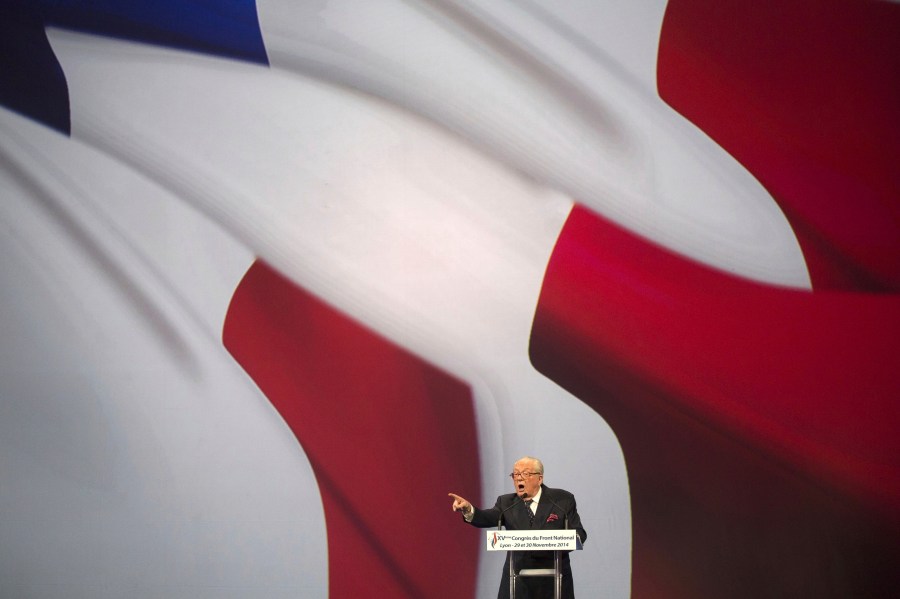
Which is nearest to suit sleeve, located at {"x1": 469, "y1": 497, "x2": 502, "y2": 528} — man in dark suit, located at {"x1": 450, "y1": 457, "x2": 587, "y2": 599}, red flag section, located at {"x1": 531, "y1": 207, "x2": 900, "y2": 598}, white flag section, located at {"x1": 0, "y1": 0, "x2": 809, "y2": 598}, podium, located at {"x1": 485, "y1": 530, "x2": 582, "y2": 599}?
man in dark suit, located at {"x1": 450, "y1": 457, "x2": 587, "y2": 599}

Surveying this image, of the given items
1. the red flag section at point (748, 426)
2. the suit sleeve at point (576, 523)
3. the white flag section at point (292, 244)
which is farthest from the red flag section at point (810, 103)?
the suit sleeve at point (576, 523)

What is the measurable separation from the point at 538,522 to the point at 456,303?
151 centimetres

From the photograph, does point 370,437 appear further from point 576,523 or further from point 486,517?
point 576,523

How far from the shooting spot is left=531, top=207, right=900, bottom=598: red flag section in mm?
4465

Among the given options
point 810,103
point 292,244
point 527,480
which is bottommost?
point 527,480

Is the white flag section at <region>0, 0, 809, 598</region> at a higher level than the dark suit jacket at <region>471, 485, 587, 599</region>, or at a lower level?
higher

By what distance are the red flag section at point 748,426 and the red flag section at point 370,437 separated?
2.13ft

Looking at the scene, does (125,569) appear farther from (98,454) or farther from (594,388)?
(594,388)

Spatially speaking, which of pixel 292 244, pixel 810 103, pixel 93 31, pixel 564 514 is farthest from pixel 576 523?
pixel 93 31

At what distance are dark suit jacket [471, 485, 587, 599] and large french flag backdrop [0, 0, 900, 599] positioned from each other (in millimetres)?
1133

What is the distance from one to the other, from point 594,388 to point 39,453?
273 cm

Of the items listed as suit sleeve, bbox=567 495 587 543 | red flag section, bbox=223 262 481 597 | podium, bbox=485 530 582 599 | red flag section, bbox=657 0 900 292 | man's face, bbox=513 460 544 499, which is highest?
red flag section, bbox=657 0 900 292

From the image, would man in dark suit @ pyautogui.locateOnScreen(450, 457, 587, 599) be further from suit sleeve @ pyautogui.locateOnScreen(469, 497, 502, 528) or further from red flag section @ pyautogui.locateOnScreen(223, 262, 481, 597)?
red flag section @ pyautogui.locateOnScreen(223, 262, 481, 597)

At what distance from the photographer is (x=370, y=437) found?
4695 millimetres
